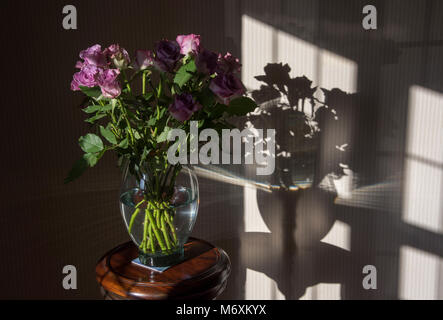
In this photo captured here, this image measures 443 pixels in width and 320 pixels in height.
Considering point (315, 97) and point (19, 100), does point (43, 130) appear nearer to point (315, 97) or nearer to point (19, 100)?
point (19, 100)

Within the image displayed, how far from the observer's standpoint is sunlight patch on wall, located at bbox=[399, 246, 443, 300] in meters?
1.44

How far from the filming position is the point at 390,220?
1.42 metres

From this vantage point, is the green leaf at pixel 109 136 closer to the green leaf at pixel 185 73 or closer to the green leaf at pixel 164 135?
the green leaf at pixel 164 135

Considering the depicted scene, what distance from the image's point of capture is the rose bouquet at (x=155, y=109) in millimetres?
953

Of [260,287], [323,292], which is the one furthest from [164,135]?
[323,292]

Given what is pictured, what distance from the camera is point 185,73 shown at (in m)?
0.97

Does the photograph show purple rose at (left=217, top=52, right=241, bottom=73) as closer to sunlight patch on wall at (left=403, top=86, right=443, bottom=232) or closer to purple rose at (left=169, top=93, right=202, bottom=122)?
purple rose at (left=169, top=93, right=202, bottom=122)

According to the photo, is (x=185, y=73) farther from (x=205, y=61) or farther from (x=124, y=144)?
(x=124, y=144)

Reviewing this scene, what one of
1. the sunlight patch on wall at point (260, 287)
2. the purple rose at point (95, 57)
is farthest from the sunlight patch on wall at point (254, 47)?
the sunlight patch on wall at point (260, 287)

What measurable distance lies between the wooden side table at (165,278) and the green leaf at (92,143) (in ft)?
1.11

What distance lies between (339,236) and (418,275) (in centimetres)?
32

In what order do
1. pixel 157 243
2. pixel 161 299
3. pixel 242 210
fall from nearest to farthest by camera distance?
pixel 161 299 → pixel 157 243 → pixel 242 210
